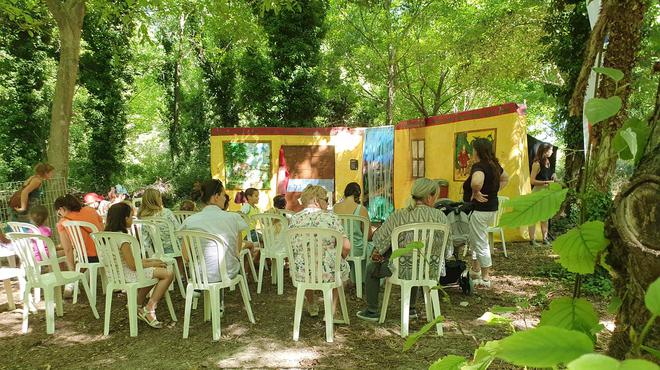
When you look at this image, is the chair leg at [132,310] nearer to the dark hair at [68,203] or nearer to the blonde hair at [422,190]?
the dark hair at [68,203]

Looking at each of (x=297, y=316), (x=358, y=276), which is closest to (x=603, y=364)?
(x=297, y=316)

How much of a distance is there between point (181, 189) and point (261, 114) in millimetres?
4697

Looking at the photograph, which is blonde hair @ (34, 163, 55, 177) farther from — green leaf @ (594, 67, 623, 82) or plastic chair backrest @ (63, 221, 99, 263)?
green leaf @ (594, 67, 623, 82)

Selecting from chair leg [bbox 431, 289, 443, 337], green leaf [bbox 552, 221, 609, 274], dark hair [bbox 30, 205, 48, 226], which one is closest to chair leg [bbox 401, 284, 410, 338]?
chair leg [bbox 431, 289, 443, 337]

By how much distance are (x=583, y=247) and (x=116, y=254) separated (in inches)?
157

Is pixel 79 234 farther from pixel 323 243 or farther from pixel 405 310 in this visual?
pixel 405 310

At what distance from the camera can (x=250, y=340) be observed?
3.76 metres

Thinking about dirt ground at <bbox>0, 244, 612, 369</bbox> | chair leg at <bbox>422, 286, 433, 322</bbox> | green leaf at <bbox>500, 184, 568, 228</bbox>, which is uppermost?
green leaf at <bbox>500, 184, 568, 228</bbox>

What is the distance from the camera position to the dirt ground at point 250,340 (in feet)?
11.0

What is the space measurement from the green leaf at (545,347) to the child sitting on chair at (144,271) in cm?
402

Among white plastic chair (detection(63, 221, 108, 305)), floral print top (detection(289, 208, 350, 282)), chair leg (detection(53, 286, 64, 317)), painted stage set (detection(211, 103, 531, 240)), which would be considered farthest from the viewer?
painted stage set (detection(211, 103, 531, 240))

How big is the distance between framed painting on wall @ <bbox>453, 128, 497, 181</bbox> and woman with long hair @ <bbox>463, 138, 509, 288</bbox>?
3263 mm

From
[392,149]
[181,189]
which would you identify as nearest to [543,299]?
[392,149]

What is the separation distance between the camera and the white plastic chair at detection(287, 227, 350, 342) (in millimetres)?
3700
